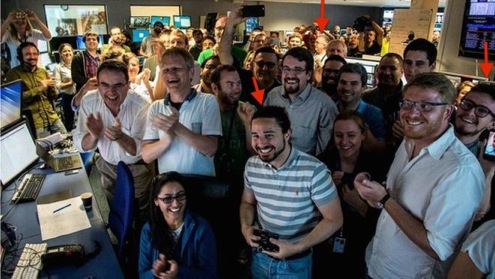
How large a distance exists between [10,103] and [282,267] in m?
2.15

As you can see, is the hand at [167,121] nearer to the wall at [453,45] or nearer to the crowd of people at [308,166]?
the crowd of people at [308,166]

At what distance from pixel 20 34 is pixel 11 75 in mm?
1405

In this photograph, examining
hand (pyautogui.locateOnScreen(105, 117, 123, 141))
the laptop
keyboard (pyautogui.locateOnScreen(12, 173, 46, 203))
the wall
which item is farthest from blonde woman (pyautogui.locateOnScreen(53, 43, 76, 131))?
the wall

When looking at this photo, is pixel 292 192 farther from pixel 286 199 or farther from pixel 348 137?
pixel 348 137

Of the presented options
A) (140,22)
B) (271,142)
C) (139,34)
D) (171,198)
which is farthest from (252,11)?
(140,22)

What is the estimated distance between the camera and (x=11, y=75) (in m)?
3.58

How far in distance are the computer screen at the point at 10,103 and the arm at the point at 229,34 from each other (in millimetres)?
1555

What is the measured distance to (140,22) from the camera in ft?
35.1

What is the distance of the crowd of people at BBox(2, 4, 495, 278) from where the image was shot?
1.20 m

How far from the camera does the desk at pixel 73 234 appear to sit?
1581 mm

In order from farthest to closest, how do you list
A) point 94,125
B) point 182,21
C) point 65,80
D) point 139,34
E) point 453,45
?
point 182,21 → point 139,34 → point 65,80 → point 453,45 → point 94,125

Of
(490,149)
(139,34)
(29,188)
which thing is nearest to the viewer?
(490,149)

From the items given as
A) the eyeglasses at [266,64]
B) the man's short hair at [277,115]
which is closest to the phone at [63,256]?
the man's short hair at [277,115]

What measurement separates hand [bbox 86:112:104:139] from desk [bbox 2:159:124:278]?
447 millimetres
